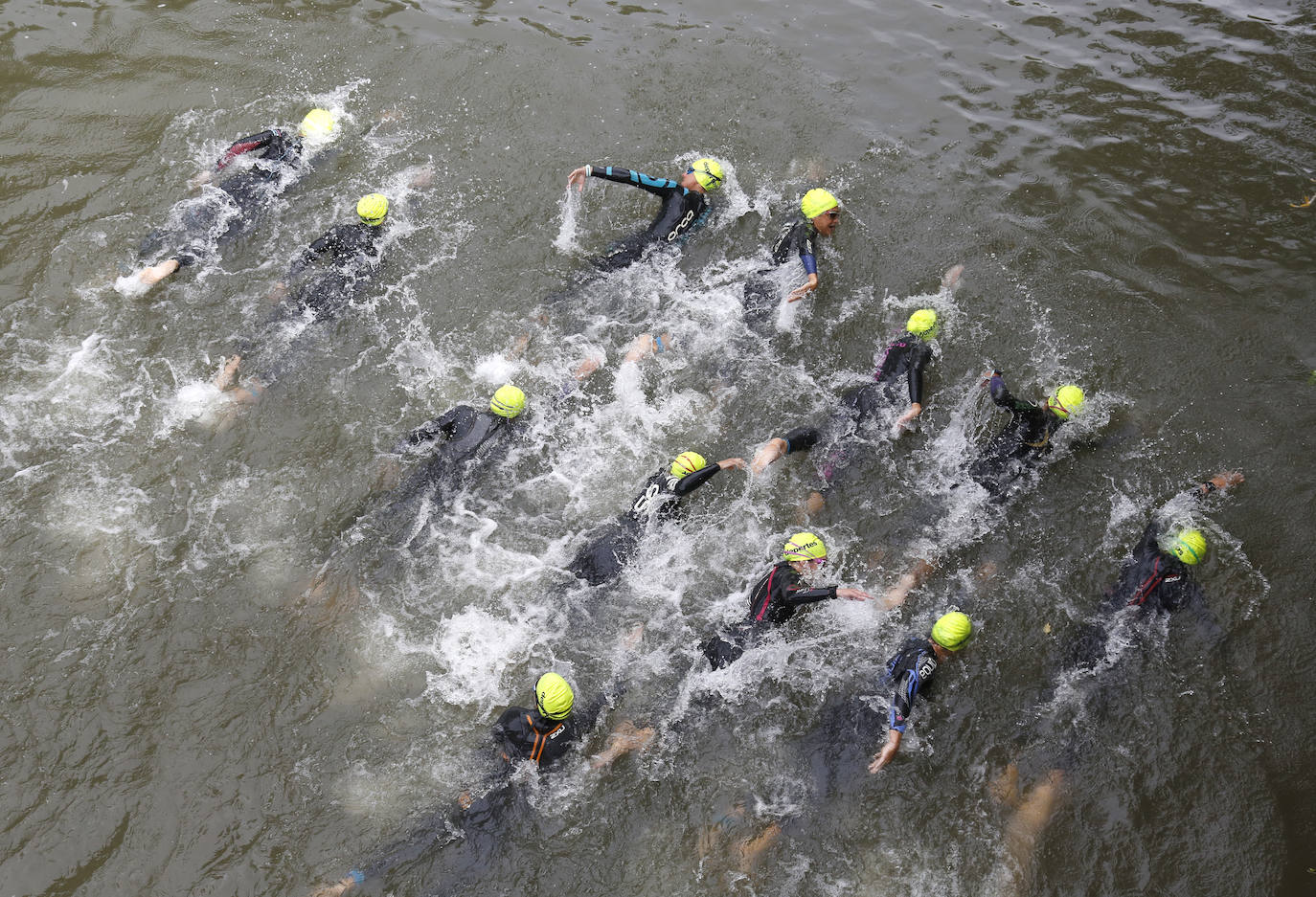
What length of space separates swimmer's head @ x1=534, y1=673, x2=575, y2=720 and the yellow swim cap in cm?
934

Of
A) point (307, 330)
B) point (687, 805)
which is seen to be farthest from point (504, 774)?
point (307, 330)

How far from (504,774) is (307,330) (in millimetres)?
6196

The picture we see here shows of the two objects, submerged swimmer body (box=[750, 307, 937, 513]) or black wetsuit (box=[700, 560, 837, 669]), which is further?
submerged swimmer body (box=[750, 307, 937, 513])

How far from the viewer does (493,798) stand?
23.9 feet

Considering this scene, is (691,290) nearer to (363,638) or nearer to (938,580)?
(938,580)

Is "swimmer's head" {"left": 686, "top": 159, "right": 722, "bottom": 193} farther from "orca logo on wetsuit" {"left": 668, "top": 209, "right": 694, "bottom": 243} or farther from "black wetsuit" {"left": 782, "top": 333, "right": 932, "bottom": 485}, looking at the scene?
"black wetsuit" {"left": 782, "top": 333, "right": 932, "bottom": 485}

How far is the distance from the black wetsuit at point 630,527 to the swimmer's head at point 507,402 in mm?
1739

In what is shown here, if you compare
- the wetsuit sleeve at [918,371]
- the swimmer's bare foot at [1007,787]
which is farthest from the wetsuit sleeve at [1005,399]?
the swimmer's bare foot at [1007,787]

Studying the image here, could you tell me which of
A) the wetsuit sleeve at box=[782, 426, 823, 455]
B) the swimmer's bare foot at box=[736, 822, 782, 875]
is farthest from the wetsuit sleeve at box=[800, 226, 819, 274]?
the swimmer's bare foot at box=[736, 822, 782, 875]

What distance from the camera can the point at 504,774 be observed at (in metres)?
7.39

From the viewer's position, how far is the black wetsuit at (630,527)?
8.66m

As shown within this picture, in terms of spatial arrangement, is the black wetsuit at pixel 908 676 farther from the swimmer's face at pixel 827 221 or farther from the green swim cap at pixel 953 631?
the swimmer's face at pixel 827 221

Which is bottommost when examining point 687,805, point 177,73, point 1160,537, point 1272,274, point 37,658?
point 687,805

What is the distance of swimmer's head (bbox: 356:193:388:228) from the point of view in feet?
36.8
